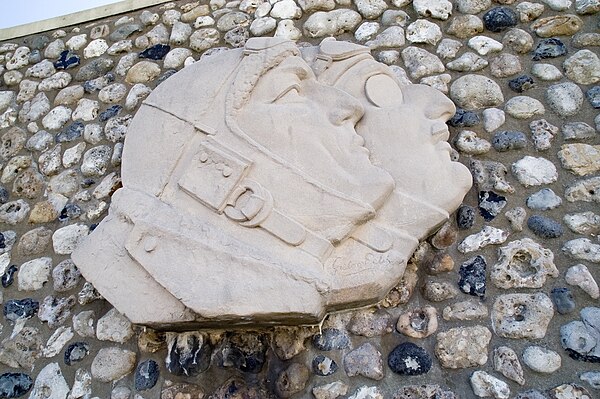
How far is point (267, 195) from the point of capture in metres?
2.02

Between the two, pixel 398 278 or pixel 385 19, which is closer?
pixel 398 278

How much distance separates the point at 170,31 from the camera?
11.1 feet

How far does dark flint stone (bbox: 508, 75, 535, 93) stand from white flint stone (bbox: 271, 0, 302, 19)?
1290 mm

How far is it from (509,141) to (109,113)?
2.20m

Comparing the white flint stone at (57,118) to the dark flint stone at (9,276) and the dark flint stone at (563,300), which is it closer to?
the dark flint stone at (9,276)

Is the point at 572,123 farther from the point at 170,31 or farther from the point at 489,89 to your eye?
the point at 170,31

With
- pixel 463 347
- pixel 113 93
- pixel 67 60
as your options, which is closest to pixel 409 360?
pixel 463 347

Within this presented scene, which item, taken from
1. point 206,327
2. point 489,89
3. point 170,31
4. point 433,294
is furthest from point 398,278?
point 170,31

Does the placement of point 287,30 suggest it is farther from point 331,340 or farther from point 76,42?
point 331,340

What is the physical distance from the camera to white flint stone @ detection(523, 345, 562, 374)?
6.24 ft

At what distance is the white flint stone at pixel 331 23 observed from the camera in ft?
9.87

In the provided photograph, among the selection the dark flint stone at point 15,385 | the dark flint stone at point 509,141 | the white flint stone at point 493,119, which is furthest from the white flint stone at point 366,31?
the dark flint stone at point 15,385

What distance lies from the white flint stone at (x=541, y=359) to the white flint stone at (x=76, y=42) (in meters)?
3.21

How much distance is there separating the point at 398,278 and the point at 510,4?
5.59 feet
